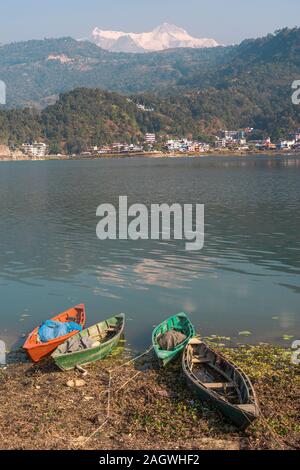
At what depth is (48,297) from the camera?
31.5 m

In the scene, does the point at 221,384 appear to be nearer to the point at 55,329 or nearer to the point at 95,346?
the point at 95,346

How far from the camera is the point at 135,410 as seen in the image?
16719 mm

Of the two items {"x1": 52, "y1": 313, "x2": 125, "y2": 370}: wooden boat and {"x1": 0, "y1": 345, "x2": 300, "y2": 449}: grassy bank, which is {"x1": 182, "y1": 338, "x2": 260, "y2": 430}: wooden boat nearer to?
{"x1": 0, "y1": 345, "x2": 300, "y2": 449}: grassy bank

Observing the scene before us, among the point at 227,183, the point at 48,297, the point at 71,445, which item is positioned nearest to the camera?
the point at 71,445

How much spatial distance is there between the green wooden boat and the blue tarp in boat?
403 cm

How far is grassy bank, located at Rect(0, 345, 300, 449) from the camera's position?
14.8 m

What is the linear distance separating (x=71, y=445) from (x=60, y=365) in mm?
5814

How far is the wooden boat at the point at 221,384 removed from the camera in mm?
15094

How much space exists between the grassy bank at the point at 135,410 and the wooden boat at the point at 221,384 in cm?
42

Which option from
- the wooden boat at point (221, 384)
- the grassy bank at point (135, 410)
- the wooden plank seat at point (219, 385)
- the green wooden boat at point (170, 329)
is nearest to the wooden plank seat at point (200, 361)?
the wooden boat at point (221, 384)

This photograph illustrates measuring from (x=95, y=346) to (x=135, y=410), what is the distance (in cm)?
505

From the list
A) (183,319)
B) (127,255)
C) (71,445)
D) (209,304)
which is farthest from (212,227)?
(71,445)

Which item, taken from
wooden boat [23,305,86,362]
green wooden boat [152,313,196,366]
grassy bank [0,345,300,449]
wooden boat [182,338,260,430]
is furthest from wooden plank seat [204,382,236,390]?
wooden boat [23,305,86,362]
